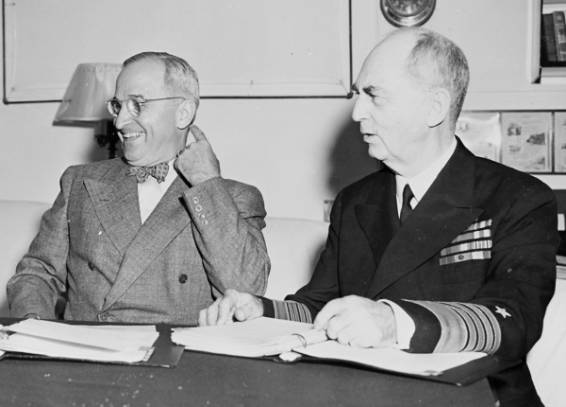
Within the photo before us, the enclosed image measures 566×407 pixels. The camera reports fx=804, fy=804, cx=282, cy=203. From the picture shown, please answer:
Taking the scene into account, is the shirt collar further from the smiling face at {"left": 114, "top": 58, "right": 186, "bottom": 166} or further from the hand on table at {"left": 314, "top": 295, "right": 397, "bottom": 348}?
the smiling face at {"left": 114, "top": 58, "right": 186, "bottom": 166}

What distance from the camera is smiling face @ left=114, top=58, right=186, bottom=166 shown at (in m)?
2.68

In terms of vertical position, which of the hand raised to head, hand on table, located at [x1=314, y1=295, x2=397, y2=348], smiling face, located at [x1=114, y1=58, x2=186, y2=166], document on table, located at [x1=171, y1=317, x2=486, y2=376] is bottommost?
document on table, located at [x1=171, y1=317, x2=486, y2=376]

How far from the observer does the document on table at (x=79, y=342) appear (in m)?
1.44

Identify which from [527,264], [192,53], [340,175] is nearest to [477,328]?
[527,264]

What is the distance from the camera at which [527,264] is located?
1.82 m

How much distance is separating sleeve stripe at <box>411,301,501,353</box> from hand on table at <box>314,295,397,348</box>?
98 mm

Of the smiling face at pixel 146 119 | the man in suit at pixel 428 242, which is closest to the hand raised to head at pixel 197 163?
the smiling face at pixel 146 119

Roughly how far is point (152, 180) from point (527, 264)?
135 centimetres

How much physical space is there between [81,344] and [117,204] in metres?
1.15

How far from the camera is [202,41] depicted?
13.3 ft

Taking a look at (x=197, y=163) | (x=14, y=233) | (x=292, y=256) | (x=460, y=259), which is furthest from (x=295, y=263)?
(x=14, y=233)

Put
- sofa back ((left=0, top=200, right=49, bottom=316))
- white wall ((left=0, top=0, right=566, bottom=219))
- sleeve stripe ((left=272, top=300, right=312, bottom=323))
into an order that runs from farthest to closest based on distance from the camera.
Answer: white wall ((left=0, top=0, right=566, bottom=219))
sofa back ((left=0, top=200, right=49, bottom=316))
sleeve stripe ((left=272, top=300, right=312, bottom=323))

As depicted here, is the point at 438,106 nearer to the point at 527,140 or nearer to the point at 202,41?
the point at 527,140

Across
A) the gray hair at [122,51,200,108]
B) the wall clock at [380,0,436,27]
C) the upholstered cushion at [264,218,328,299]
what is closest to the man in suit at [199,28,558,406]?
the upholstered cushion at [264,218,328,299]
